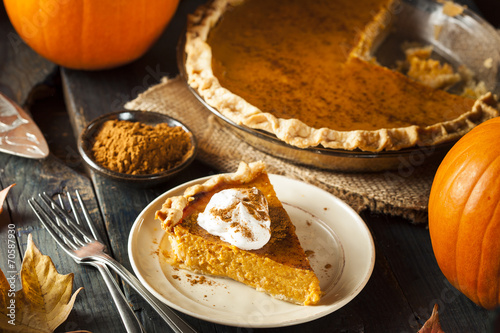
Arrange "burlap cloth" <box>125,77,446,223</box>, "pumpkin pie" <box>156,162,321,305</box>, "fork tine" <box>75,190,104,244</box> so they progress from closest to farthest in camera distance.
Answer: "pumpkin pie" <box>156,162,321,305</box> → "fork tine" <box>75,190,104,244</box> → "burlap cloth" <box>125,77,446,223</box>

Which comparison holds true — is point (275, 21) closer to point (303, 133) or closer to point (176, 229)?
point (303, 133)

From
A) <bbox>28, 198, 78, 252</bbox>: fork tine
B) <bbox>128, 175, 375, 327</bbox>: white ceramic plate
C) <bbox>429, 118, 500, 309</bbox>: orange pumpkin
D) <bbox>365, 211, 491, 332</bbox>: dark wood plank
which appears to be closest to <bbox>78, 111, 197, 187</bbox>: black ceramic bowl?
<bbox>128, 175, 375, 327</bbox>: white ceramic plate

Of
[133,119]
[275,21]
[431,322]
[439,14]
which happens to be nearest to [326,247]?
[431,322]

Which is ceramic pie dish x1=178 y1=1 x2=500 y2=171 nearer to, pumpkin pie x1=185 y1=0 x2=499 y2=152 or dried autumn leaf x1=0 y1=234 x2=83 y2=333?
pumpkin pie x1=185 y1=0 x2=499 y2=152

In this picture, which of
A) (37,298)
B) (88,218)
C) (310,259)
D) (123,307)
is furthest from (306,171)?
(37,298)

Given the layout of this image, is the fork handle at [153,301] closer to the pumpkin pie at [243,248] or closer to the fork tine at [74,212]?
the pumpkin pie at [243,248]

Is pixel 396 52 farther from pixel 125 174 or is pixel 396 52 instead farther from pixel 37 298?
pixel 37 298
